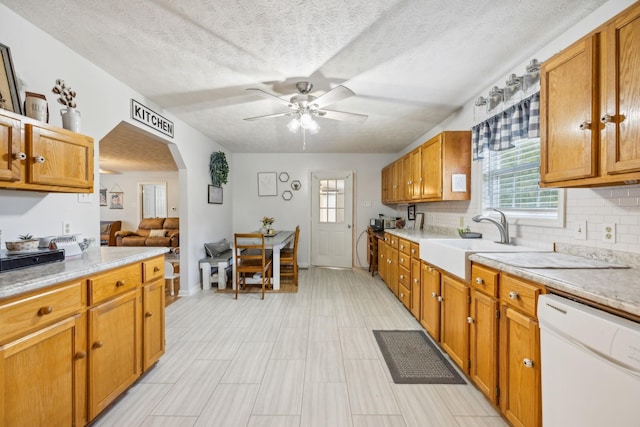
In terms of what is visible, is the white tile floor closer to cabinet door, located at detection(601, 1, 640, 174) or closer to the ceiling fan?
cabinet door, located at detection(601, 1, 640, 174)

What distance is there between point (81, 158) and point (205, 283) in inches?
109

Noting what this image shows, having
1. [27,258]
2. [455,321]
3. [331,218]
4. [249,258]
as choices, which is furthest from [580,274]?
[331,218]

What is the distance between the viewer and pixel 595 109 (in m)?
1.30

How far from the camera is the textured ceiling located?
5.28ft

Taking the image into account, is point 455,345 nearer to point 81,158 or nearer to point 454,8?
point 454,8

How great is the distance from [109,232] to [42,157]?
7903 millimetres

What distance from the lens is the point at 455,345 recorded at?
2045 millimetres

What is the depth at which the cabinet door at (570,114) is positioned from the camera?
51.8 inches

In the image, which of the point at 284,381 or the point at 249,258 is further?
the point at 249,258

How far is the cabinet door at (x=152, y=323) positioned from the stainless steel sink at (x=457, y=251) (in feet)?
7.14

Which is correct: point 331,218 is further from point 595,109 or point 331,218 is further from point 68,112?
point 595,109

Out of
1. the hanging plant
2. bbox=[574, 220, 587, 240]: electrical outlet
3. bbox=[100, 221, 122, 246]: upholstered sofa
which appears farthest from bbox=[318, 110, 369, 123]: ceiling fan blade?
bbox=[100, 221, 122, 246]: upholstered sofa

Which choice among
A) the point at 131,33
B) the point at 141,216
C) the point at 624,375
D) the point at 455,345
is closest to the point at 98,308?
the point at 131,33

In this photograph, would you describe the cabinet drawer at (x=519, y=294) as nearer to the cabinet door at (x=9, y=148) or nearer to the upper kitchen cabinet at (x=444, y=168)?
Result: the upper kitchen cabinet at (x=444, y=168)
